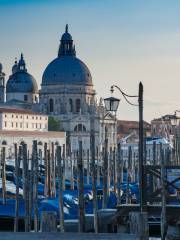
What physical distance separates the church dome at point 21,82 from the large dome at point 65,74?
4.04 m

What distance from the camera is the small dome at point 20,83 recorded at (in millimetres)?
122875

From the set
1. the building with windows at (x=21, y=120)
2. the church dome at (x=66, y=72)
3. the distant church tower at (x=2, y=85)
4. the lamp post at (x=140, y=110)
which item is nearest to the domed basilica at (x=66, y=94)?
the church dome at (x=66, y=72)

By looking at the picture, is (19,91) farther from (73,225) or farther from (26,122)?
(73,225)

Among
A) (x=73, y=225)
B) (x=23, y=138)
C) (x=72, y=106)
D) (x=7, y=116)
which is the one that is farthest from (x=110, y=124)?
(x=73, y=225)

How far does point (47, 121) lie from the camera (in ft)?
365

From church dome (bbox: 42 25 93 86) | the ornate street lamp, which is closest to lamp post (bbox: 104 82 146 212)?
the ornate street lamp

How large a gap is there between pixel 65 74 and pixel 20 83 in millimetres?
7266

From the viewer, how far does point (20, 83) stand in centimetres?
12294

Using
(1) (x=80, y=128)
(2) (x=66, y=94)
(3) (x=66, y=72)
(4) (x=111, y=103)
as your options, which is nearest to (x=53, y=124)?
(1) (x=80, y=128)

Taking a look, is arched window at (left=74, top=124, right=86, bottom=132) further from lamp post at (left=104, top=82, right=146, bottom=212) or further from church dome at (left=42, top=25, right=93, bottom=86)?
lamp post at (left=104, top=82, right=146, bottom=212)

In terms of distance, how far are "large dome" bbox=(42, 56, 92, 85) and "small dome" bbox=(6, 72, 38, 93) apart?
4.00 metres

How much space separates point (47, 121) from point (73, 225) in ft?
306

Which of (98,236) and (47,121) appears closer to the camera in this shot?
(98,236)

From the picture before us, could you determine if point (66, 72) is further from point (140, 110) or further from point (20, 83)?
point (140, 110)
